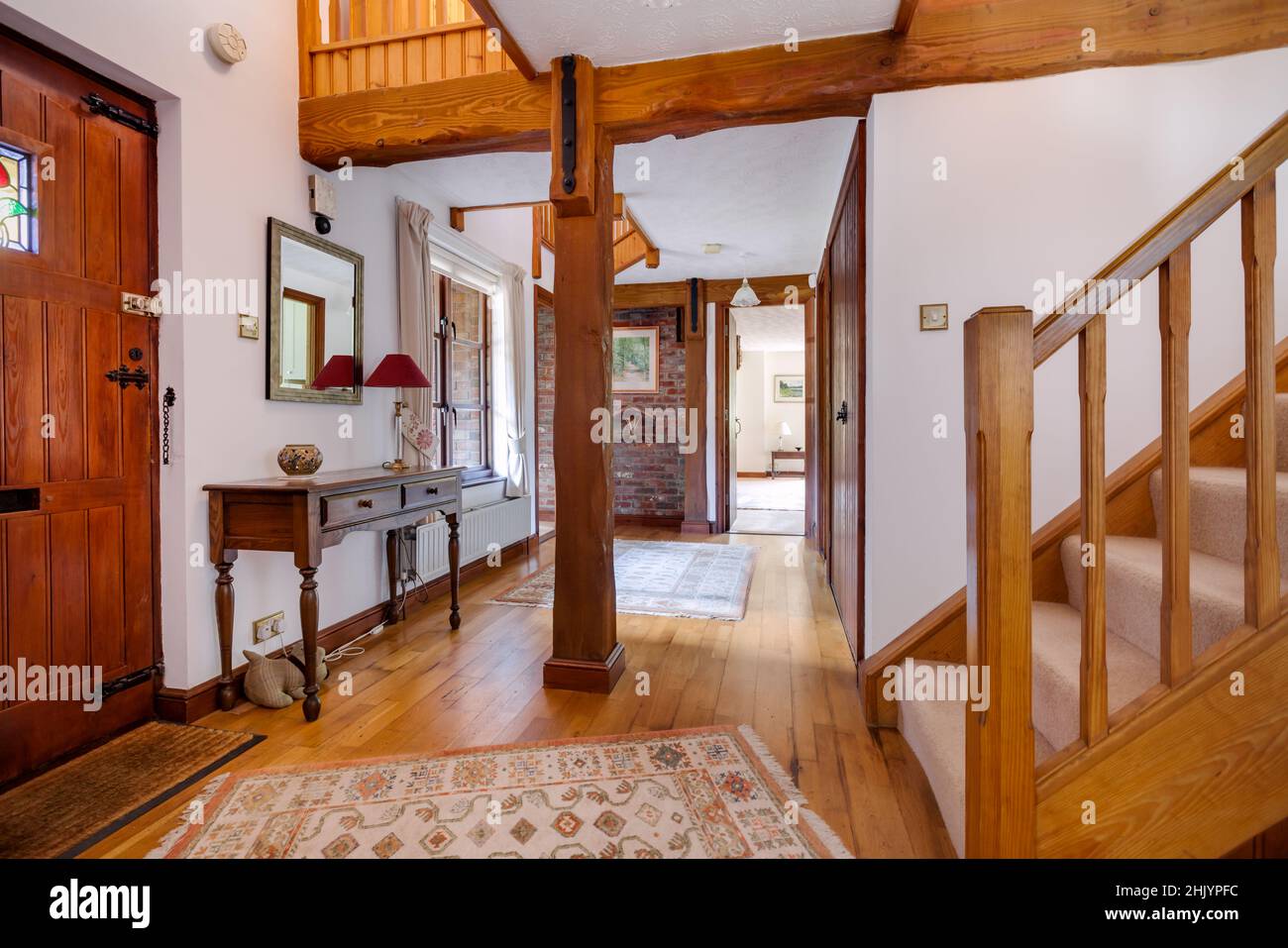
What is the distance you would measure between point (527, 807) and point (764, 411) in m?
11.8

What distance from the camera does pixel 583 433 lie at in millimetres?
2557

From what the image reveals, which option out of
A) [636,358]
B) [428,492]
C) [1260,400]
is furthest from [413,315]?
[636,358]

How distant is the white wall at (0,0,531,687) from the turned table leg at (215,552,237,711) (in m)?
0.07

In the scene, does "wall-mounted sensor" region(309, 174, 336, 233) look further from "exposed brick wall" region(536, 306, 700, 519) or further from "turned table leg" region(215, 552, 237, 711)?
"exposed brick wall" region(536, 306, 700, 519)

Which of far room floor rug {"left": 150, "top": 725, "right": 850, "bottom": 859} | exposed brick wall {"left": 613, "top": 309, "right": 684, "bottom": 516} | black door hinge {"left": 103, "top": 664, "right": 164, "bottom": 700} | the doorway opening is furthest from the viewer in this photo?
the doorway opening

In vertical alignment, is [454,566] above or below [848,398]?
below

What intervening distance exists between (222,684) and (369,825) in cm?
114

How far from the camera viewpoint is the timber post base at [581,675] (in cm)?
255

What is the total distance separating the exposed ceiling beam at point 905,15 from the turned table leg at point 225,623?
10.2 ft

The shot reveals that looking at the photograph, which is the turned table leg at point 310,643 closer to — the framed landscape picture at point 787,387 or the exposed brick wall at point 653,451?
the exposed brick wall at point 653,451

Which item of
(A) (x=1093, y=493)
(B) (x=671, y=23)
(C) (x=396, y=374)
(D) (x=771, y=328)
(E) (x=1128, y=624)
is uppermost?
(D) (x=771, y=328)

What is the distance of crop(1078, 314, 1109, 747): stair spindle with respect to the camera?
1.15m

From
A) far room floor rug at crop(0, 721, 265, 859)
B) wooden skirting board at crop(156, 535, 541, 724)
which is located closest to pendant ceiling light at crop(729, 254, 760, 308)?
wooden skirting board at crop(156, 535, 541, 724)

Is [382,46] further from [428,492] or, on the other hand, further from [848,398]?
[848,398]
